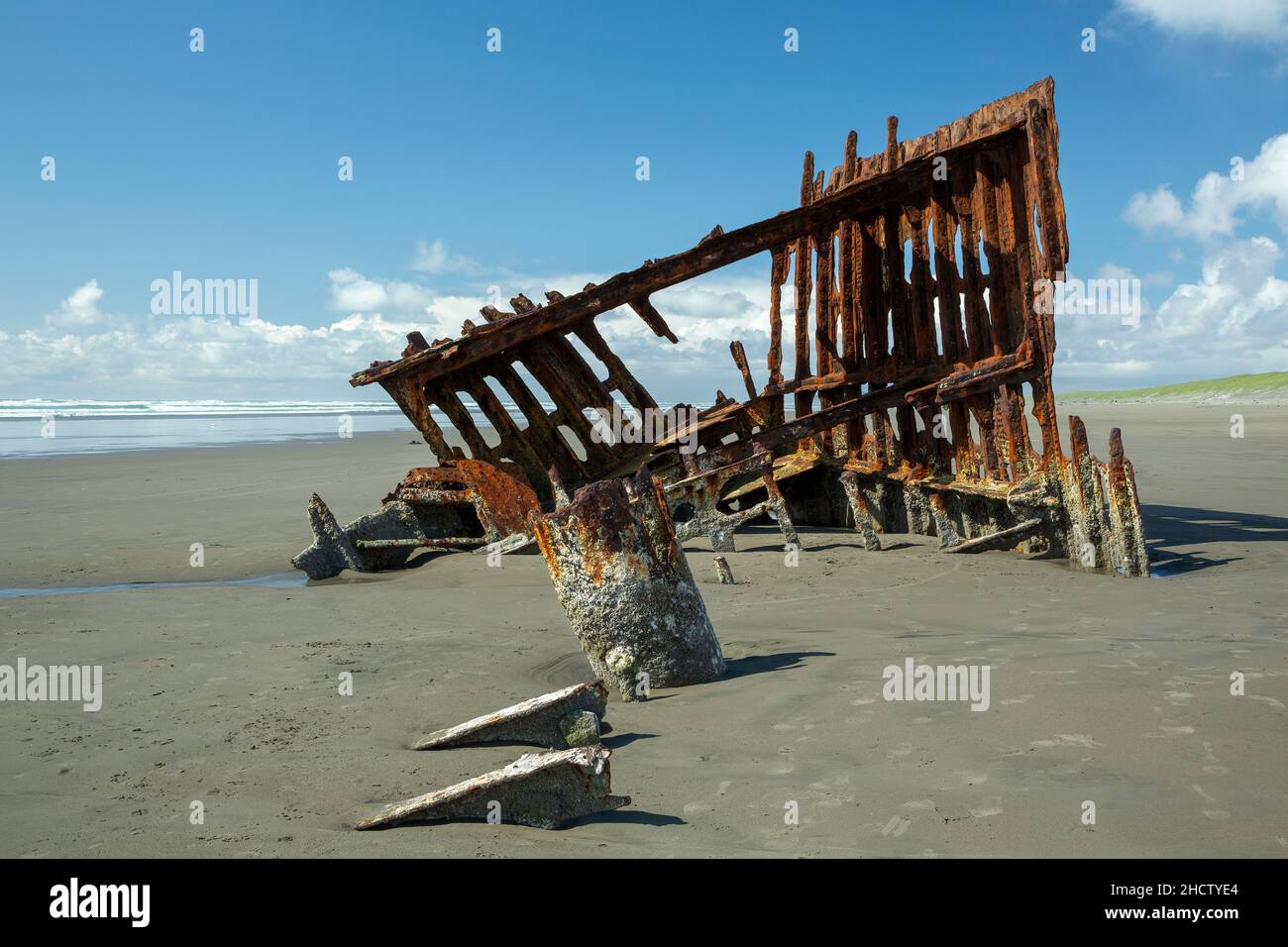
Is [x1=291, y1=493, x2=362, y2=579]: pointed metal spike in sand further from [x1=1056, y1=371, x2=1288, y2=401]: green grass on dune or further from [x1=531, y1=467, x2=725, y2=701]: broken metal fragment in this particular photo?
[x1=1056, y1=371, x2=1288, y2=401]: green grass on dune

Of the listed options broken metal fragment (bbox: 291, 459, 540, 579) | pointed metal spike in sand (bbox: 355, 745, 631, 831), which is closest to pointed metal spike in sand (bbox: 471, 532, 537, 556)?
broken metal fragment (bbox: 291, 459, 540, 579)

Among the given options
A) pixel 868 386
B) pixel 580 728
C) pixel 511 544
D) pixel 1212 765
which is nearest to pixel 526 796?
pixel 580 728

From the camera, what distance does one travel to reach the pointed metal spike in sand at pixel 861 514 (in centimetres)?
805

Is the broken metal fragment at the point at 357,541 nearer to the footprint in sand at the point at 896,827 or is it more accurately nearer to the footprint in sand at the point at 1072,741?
the footprint in sand at the point at 1072,741

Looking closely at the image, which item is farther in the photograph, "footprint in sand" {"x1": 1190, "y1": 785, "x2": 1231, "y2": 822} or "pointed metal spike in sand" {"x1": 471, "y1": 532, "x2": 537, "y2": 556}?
"pointed metal spike in sand" {"x1": 471, "y1": 532, "x2": 537, "y2": 556}

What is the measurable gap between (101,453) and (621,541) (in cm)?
2201

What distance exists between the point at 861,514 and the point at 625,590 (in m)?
4.22

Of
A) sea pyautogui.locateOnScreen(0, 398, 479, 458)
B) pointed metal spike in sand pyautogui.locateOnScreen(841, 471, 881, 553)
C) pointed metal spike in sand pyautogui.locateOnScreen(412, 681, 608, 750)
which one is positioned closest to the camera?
pointed metal spike in sand pyautogui.locateOnScreen(412, 681, 608, 750)

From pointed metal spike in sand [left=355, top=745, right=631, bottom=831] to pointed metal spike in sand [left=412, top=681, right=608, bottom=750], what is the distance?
69 cm

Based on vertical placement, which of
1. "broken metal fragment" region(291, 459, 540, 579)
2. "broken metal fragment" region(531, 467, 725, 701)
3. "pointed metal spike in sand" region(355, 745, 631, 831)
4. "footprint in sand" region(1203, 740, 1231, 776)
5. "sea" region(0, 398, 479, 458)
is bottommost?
"footprint in sand" region(1203, 740, 1231, 776)

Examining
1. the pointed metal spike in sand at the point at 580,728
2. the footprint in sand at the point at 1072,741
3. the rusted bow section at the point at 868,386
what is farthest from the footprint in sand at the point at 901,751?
the rusted bow section at the point at 868,386

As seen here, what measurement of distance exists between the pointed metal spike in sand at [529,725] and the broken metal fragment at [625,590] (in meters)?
0.73

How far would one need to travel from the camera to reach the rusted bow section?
7.50m
